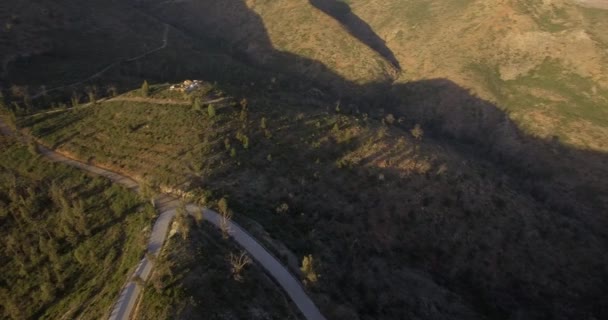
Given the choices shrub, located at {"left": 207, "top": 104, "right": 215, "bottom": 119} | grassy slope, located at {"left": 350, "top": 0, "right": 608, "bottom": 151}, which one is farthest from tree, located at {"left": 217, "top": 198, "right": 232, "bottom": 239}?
grassy slope, located at {"left": 350, "top": 0, "right": 608, "bottom": 151}

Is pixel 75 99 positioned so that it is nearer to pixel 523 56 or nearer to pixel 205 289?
pixel 205 289

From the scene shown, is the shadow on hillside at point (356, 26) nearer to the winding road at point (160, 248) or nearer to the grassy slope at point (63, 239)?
the winding road at point (160, 248)

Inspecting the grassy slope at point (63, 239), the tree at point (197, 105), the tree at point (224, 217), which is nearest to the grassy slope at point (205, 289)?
the tree at point (224, 217)

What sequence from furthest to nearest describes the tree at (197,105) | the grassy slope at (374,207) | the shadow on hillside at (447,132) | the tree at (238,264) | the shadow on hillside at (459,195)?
the tree at (197,105) → the shadow on hillside at (447,132) → the shadow on hillside at (459,195) → the grassy slope at (374,207) → the tree at (238,264)

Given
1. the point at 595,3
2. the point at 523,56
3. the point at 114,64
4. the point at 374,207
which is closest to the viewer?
the point at 374,207

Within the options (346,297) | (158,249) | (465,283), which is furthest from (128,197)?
(465,283)

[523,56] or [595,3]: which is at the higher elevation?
[595,3]

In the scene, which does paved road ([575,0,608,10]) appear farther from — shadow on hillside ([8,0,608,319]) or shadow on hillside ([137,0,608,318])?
shadow on hillside ([137,0,608,318])

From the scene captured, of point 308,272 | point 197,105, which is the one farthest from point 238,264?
point 197,105
